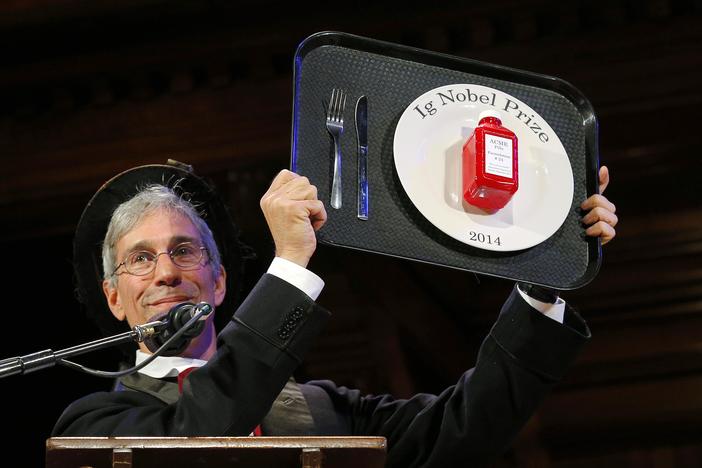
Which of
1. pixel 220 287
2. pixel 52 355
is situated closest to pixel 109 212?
pixel 220 287

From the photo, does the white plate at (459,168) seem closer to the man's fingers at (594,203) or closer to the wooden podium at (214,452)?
the man's fingers at (594,203)

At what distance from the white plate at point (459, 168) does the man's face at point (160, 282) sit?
2.16ft

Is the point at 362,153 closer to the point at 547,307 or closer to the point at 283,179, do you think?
the point at 283,179

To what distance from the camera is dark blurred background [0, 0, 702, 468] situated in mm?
3598

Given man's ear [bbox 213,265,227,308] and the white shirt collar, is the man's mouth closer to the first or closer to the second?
the white shirt collar

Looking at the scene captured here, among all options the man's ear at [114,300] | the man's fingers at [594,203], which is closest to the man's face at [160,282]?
the man's ear at [114,300]

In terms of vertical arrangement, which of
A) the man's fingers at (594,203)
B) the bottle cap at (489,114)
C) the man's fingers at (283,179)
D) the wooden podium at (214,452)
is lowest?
the wooden podium at (214,452)

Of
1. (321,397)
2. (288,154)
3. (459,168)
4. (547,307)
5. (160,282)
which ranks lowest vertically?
(321,397)

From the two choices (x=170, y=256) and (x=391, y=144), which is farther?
(x=170, y=256)

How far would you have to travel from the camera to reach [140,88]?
3.81m

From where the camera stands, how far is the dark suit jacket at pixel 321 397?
1.92m

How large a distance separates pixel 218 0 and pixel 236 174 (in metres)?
0.54

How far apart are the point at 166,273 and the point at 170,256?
8 cm

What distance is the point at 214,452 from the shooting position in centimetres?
148
